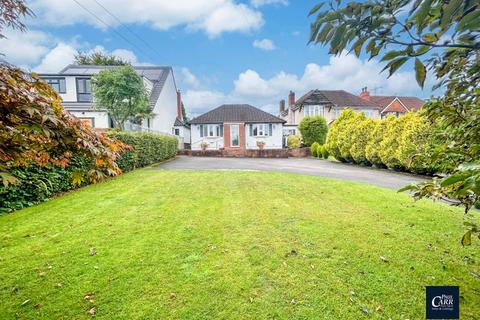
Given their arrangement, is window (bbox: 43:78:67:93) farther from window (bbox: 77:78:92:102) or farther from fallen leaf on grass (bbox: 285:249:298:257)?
fallen leaf on grass (bbox: 285:249:298:257)

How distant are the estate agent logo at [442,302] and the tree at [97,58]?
→ 4204 centimetres

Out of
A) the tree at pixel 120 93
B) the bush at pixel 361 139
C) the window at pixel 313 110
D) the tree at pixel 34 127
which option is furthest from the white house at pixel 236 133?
the tree at pixel 34 127

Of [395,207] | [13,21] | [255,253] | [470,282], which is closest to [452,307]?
[470,282]

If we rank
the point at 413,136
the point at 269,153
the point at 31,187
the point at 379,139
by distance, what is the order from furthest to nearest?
the point at 269,153 < the point at 379,139 < the point at 413,136 < the point at 31,187

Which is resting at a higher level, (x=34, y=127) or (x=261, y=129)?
(x=261, y=129)

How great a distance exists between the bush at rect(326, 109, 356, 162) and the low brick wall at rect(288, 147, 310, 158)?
20.0 ft

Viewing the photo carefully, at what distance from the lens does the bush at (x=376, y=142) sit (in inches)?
535

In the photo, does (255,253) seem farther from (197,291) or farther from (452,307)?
(452,307)

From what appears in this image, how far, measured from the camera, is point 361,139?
15.3 m

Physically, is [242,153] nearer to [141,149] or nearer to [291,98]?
[141,149]

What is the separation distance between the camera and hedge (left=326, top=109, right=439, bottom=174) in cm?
1081

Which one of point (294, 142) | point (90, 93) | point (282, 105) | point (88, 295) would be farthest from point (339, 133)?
point (282, 105)

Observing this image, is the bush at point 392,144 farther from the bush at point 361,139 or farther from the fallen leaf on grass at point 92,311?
the fallen leaf on grass at point 92,311

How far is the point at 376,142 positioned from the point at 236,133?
17.8m
